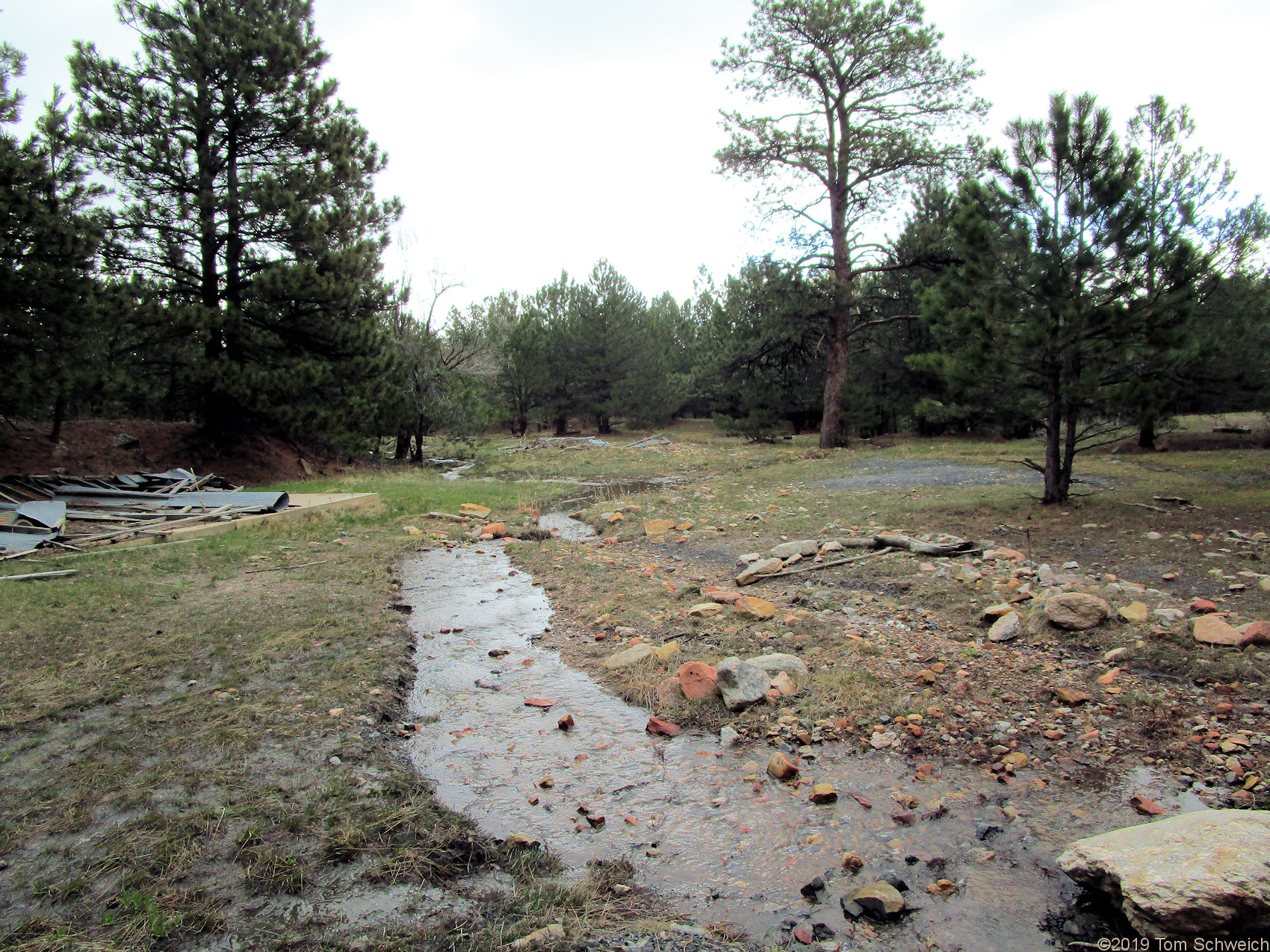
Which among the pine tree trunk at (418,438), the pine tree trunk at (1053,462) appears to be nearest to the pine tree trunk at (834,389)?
the pine tree trunk at (1053,462)

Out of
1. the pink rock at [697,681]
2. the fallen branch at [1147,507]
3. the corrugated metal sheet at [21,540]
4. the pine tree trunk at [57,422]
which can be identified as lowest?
the pink rock at [697,681]

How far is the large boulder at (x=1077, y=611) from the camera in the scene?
17.0ft

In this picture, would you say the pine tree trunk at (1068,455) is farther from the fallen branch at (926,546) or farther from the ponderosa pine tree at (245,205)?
the ponderosa pine tree at (245,205)

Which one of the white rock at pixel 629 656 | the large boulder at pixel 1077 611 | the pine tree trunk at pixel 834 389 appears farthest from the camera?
the pine tree trunk at pixel 834 389

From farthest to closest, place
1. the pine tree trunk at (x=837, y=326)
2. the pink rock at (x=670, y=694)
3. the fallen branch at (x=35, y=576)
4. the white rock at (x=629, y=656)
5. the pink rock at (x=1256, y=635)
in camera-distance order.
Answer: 1. the pine tree trunk at (x=837, y=326)
2. the fallen branch at (x=35, y=576)
3. the white rock at (x=629, y=656)
4. the pink rock at (x=670, y=694)
5. the pink rock at (x=1256, y=635)

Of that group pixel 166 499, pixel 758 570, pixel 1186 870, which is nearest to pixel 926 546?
pixel 758 570

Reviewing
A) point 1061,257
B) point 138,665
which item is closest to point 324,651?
point 138,665

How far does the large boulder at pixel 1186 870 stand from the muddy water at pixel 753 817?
24 cm

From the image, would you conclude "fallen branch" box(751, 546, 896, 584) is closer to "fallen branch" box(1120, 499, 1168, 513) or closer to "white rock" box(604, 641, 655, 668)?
"white rock" box(604, 641, 655, 668)

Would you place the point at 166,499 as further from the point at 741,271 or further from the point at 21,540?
the point at 741,271

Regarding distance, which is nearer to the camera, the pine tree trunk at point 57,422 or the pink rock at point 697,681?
the pink rock at point 697,681

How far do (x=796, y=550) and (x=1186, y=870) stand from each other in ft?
18.8

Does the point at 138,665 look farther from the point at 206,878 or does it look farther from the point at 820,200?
the point at 820,200

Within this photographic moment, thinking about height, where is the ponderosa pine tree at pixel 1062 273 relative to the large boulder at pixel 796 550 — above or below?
above
